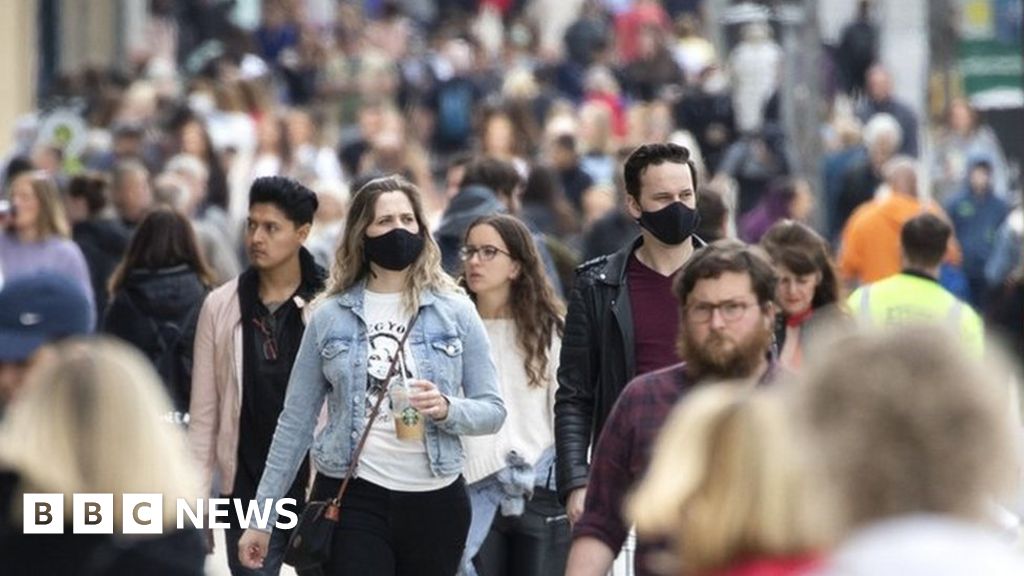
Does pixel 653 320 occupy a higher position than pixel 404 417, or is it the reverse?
pixel 653 320

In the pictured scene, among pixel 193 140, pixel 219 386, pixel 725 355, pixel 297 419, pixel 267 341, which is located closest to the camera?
pixel 725 355

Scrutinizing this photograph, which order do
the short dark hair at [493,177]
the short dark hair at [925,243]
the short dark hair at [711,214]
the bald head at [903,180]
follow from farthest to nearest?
the bald head at [903,180] < the short dark hair at [493,177] < the short dark hair at [925,243] < the short dark hair at [711,214]

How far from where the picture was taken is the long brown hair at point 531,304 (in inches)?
407

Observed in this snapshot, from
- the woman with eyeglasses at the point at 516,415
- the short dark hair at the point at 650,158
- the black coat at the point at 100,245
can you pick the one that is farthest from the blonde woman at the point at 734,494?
the black coat at the point at 100,245

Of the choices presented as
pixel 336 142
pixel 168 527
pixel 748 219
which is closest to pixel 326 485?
pixel 168 527

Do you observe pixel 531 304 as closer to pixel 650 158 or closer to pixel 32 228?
pixel 650 158

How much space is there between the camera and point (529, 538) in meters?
10.2

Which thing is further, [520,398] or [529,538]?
[520,398]

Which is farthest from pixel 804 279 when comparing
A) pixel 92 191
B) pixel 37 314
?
pixel 92 191

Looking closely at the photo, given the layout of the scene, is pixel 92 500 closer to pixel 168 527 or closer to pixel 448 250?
pixel 168 527

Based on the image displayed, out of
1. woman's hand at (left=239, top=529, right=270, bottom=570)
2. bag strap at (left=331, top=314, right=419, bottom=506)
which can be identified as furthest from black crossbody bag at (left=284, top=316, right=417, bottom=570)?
woman's hand at (left=239, top=529, right=270, bottom=570)

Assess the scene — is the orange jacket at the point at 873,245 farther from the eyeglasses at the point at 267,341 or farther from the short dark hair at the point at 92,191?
the eyeglasses at the point at 267,341

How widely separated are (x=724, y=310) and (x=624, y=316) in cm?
171

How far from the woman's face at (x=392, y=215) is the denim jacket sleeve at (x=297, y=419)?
35cm
